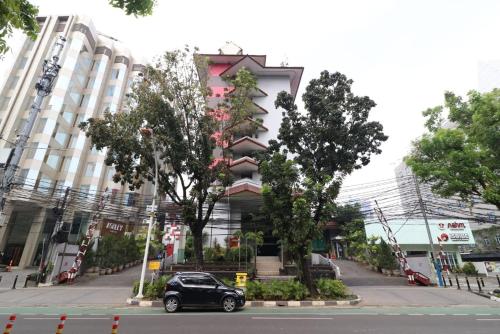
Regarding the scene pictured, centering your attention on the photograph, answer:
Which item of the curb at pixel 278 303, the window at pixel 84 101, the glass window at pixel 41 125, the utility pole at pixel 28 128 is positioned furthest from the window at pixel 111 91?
the curb at pixel 278 303

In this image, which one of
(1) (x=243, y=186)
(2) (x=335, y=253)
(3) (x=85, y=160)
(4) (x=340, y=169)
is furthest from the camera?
(2) (x=335, y=253)

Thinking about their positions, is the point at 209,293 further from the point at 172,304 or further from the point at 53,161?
the point at 53,161

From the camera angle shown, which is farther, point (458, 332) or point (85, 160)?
→ point (85, 160)

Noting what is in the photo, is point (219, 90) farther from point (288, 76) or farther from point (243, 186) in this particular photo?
point (243, 186)

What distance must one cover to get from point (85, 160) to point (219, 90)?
69.7 ft

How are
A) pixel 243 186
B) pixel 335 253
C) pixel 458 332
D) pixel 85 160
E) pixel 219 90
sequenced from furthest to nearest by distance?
pixel 335 253, pixel 85 160, pixel 219 90, pixel 243 186, pixel 458 332

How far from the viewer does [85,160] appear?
37.7 metres

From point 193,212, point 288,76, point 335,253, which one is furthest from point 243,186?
point 335,253

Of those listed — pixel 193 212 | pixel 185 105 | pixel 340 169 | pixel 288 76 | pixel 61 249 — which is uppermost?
pixel 288 76

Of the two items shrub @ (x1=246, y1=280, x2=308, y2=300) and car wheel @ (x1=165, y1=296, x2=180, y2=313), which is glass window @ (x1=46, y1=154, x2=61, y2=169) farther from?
shrub @ (x1=246, y1=280, x2=308, y2=300)

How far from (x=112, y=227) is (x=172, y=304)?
24176mm

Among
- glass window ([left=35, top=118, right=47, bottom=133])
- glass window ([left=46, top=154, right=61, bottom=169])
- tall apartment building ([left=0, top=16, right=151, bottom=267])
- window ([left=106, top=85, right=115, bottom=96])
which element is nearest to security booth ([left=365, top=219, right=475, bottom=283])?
tall apartment building ([left=0, top=16, right=151, bottom=267])

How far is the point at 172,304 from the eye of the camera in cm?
1162

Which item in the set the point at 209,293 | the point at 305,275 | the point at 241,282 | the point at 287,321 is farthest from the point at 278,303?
the point at 287,321
